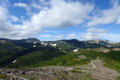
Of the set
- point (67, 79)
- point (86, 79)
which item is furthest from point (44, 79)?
point (86, 79)

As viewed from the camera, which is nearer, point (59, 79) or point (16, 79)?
point (16, 79)

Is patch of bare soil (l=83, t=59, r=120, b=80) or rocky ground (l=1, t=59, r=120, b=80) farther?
patch of bare soil (l=83, t=59, r=120, b=80)

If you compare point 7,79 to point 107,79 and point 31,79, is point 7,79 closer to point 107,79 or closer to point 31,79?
point 31,79

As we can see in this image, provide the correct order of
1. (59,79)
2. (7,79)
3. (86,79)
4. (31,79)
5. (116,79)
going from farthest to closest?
1. (116,79)
2. (86,79)
3. (59,79)
4. (31,79)
5. (7,79)

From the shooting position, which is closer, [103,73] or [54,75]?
[54,75]

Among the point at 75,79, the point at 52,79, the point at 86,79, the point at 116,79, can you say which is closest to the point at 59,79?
the point at 52,79

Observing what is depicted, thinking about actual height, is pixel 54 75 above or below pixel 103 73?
above

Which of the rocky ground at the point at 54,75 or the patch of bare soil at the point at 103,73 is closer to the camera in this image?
the rocky ground at the point at 54,75

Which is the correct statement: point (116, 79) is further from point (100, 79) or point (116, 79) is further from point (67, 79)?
point (67, 79)

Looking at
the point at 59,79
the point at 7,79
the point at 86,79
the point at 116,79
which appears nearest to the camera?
the point at 7,79
